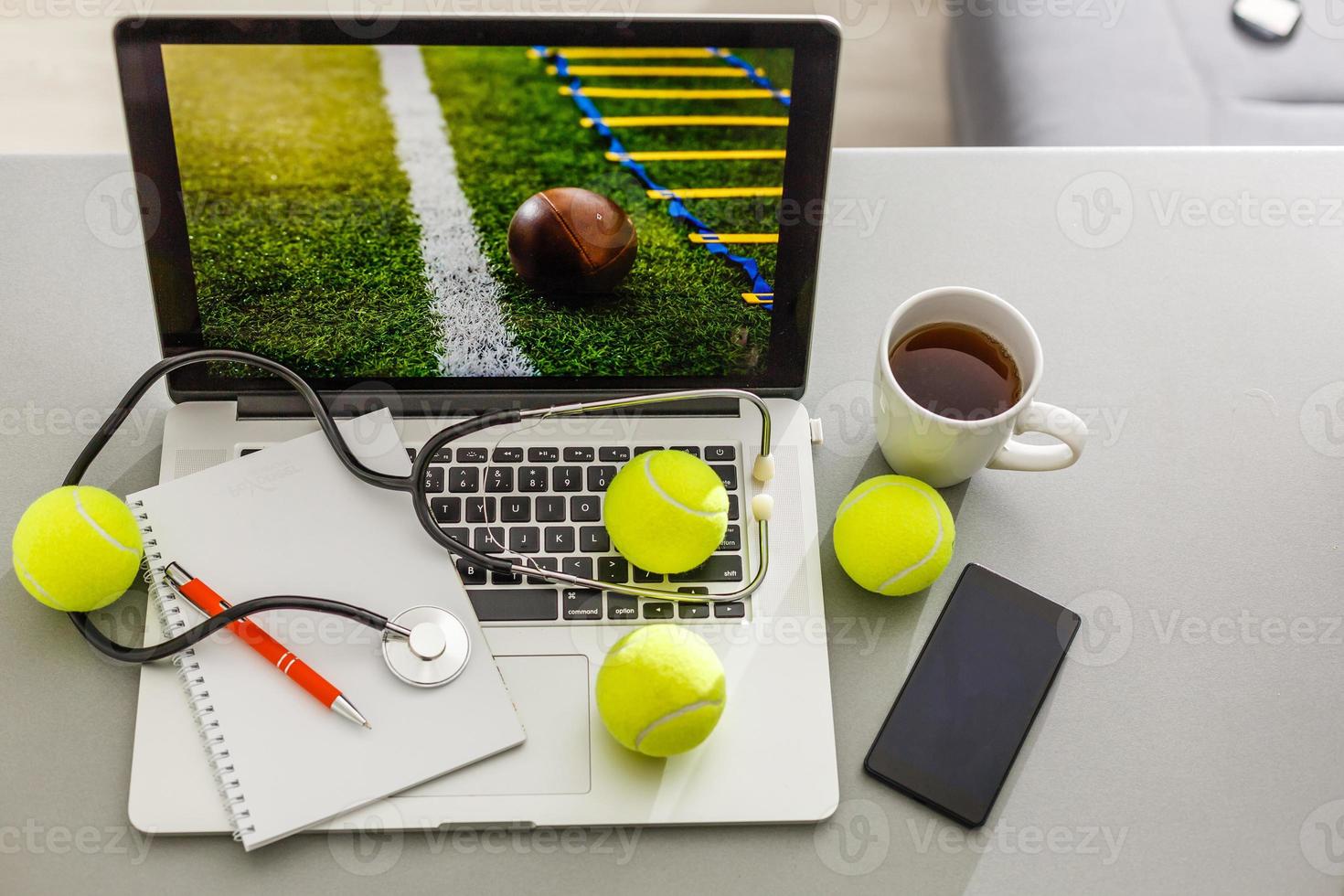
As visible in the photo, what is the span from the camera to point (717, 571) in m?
0.74

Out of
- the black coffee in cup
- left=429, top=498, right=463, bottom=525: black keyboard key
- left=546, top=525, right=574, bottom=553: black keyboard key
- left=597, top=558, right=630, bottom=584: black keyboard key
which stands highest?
the black coffee in cup

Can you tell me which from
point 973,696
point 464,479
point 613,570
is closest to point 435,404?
point 464,479

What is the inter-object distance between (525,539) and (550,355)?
0.14 m

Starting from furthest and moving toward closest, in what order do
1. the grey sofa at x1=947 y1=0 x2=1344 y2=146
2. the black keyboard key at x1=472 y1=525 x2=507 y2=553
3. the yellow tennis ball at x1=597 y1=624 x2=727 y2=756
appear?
the grey sofa at x1=947 y1=0 x2=1344 y2=146 < the black keyboard key at x1=472 y1=525 x2=507 y2=553 < the yellow tennis ball at x1=597 y1=624 x2=727 y2=756

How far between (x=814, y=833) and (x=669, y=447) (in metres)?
0.28

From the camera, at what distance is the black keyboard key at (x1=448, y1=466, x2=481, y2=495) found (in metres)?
0.76

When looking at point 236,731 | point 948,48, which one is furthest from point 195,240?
point 948,48

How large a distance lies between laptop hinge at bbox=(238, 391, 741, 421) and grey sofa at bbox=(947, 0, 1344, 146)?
23.3 inches

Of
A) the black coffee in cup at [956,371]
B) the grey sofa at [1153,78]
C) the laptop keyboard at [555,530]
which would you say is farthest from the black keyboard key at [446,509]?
the grey sofa at [1153,78]

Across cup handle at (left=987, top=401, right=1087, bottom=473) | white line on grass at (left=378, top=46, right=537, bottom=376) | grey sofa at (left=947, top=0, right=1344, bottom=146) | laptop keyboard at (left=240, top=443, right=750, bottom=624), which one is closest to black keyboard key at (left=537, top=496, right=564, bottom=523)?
laptop keyboard at (left=240, top=443, right=750, bottom=624)

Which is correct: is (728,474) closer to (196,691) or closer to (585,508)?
(585,508)

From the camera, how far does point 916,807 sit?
70 cm

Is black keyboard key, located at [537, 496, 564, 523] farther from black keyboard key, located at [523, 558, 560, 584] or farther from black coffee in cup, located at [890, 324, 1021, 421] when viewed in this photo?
black coffee in cup, located at [890, 324, 1021, 421]

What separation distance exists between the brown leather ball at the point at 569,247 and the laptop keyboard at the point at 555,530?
13 centimetres
